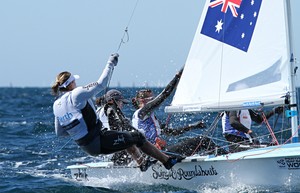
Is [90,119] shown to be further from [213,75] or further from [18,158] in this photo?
[18,158]

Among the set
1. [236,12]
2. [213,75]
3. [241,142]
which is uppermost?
[236,12]

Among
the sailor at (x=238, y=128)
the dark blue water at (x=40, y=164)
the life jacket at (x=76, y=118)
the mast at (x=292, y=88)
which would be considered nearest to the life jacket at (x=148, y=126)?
the dark blue water at (x=40, y=164)

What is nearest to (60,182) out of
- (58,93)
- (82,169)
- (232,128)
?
(82,169)

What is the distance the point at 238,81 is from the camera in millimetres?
7684

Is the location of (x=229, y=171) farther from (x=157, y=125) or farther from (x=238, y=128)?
(x=157, y=125)

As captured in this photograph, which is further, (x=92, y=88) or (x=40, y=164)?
(x=40, y=164)

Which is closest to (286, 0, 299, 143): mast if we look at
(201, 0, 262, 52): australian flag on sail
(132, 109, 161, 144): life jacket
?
(201, 0, 262, 52): australian flag on sail

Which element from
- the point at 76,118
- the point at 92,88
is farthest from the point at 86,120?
the point at 92,88

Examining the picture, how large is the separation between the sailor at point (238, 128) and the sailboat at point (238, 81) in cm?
48

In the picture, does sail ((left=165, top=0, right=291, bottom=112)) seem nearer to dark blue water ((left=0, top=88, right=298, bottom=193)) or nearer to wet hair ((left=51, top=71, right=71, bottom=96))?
dark blue water ((left=0, top=88, right=298, bottom=193))

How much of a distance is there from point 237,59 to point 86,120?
5.65 ft

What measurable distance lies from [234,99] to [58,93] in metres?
1.80

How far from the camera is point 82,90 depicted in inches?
276

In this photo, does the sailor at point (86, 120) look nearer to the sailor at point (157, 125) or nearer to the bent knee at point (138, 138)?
the bent knee at point (138, 138)
